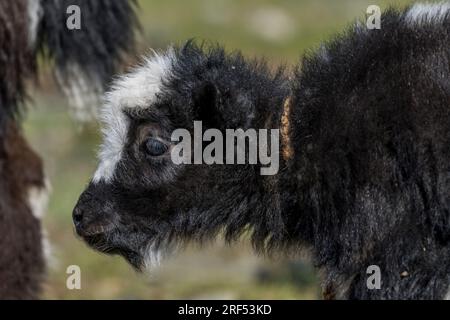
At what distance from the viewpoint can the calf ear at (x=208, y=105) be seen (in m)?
5.75

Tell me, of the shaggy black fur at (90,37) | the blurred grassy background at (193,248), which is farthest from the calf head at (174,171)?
the shaggy black fur at (90,37)

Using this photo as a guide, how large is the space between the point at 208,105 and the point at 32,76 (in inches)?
80.6

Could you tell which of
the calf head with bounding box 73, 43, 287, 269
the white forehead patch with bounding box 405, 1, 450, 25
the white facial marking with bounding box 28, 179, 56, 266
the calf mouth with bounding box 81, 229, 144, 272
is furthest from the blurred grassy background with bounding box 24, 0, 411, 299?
the calf head with bounding box 73, 43, 287, 269

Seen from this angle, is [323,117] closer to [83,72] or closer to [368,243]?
[368,243]

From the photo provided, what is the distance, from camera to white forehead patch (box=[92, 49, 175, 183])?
593 cm

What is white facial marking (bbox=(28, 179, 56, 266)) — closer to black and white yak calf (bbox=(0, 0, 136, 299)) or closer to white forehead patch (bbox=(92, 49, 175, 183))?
black and white yak calf (bbox=(0, 0, 136, 299))

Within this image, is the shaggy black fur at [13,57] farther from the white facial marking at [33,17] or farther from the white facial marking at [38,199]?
the white facial marking at [38,199]

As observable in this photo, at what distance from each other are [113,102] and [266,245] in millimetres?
1186

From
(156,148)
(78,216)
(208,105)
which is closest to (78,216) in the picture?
(78,216)

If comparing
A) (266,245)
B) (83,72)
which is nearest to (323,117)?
(266,245)

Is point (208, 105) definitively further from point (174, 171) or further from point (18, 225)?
point (18, 225)

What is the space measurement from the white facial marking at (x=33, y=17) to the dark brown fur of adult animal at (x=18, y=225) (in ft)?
2.08

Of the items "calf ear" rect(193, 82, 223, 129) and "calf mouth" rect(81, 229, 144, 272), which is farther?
"calf mouth" rect(81, 229, 144, 272)

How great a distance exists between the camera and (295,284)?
10414mm
